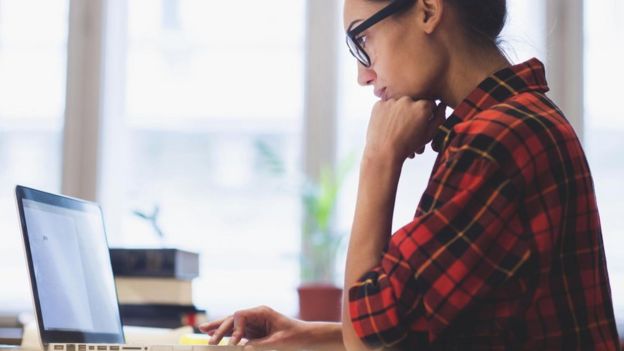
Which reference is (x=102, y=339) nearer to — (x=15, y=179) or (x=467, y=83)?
(x=467, y=83)

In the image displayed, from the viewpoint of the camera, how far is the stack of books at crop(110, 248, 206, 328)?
84.6 inches

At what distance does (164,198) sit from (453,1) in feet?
8.66

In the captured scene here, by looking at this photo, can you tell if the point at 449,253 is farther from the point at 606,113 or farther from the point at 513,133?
the point at 606,113

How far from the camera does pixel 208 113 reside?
147 inches

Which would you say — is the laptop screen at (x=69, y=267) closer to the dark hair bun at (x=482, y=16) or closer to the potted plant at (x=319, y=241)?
the dark hair bun at (x=482, y=16)

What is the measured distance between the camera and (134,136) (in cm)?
378

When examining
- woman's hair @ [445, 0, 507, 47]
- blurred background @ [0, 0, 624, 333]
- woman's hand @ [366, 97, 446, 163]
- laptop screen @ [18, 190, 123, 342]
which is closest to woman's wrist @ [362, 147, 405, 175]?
woman's hand @ [366, 97, 446, 163]

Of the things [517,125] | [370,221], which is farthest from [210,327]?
[517,125]

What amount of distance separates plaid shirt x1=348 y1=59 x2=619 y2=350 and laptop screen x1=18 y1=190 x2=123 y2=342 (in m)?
0.54

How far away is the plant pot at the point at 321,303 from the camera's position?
2.96 metres

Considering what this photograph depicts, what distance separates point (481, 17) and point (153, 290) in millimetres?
1243

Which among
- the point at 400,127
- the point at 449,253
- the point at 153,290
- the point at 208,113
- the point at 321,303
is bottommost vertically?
the point at 321,303

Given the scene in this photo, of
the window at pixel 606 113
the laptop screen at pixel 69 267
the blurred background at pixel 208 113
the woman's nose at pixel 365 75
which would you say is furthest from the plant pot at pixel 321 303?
the woman's nose at pixel 365 75

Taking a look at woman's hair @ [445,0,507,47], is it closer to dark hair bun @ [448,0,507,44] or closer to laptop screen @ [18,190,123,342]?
dark hair bun @ [448,0,507,44]
